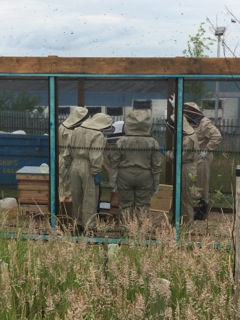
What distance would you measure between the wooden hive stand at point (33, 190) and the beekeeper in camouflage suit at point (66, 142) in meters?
0.25

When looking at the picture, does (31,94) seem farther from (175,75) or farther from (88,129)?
(175,75)

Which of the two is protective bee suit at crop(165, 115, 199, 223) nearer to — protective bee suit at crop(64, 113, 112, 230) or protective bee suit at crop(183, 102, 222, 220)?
protective bee suit at crop(183, 102, 222, 220)

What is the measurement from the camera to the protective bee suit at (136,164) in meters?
7.12

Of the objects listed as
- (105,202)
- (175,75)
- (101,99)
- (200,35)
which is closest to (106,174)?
(105,202)

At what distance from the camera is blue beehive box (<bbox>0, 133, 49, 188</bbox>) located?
26.1 feet

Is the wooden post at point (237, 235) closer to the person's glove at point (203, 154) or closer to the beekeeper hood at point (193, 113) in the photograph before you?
the person's glove at point (203, 154)

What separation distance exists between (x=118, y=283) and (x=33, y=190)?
4.28 metres

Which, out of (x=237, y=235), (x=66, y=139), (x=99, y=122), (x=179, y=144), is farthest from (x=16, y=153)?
(x=237, y=235)

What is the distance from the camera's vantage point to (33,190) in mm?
7688

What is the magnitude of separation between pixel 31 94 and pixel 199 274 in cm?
444

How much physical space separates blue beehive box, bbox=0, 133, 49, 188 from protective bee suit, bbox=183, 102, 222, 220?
74.1 inches

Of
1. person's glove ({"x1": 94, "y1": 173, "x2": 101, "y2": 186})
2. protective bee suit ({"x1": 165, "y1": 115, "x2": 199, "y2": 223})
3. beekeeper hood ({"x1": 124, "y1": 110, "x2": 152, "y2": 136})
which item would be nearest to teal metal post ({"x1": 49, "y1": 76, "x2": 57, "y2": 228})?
person's glove ({"x1": 94, "y1": 173, "x2": 101, "y2": 186})

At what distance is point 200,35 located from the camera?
23688mm

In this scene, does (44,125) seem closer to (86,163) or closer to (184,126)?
(86,163)
